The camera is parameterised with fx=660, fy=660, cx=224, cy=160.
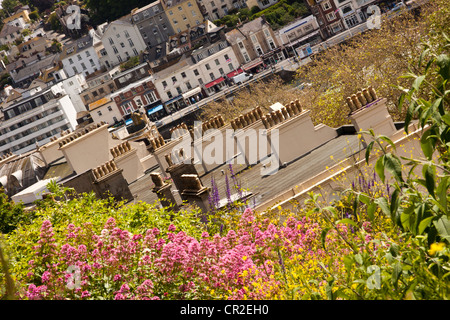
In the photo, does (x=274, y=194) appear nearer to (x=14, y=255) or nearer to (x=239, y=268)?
(x=14, y=255)

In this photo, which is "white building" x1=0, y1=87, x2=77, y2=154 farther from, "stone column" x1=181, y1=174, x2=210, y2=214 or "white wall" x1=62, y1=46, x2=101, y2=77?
"stone column" x1=181, y1=174, x2=210, y2=214

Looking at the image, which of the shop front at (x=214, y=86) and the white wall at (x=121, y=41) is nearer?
the shop front at (x=214, y=86)

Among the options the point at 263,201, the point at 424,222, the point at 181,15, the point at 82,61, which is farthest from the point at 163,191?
the point at 82,61

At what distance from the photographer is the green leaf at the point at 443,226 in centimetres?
550

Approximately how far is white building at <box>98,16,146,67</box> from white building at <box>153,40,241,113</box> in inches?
1051

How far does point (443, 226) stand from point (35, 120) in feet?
464

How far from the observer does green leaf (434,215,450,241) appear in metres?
5.50

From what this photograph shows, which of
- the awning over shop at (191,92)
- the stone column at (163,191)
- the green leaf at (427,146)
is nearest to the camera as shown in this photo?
the green leaf at (427,146)

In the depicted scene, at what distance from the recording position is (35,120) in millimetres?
140375

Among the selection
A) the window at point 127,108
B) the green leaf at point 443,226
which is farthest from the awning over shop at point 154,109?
the green leaf at point 443,226

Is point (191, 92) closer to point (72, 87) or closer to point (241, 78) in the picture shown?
point (241, 78)

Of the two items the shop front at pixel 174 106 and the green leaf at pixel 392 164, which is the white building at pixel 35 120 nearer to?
the shop front at pixel 174 106

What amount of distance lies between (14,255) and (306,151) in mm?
12718

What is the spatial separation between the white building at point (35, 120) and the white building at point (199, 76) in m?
23.6
